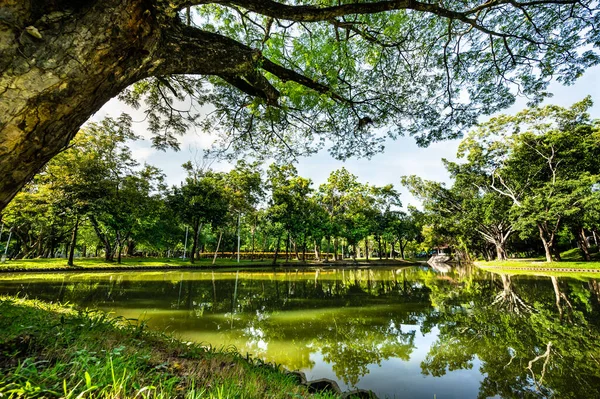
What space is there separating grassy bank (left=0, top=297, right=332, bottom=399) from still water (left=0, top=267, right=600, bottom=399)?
1762 mm

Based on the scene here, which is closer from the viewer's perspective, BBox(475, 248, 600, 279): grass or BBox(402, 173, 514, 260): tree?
BBox(475, 248, 600, 279): grass

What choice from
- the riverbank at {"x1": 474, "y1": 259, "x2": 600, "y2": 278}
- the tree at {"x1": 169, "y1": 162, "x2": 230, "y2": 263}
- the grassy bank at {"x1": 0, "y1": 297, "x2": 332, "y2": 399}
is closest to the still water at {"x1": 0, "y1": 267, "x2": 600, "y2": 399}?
the grassy bank at {"x1": 0, "y1": 297, "x2": 332, "y2": 399}

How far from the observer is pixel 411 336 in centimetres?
480

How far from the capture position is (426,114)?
19.7 feet

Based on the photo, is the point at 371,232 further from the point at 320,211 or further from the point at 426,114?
the point at 426,114

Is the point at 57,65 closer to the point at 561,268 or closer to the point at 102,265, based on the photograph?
the point at 102,265

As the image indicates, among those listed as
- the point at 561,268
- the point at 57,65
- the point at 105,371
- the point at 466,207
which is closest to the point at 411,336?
the point at 105,371

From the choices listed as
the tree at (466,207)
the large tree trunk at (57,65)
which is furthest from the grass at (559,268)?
the large tree trunk at (57,65)

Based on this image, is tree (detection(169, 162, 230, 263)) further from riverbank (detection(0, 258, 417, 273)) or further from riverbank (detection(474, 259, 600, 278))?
riverbank (detection(474, 259, 600, 278))

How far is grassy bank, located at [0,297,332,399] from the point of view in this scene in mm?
1267

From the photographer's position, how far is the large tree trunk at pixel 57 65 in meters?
1.40

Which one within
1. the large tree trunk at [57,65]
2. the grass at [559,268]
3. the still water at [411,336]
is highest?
the large tree trunk at [57,65]

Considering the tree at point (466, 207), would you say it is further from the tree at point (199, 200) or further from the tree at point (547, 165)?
the tree at point (199, 200)

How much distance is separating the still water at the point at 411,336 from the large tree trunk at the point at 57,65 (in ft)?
11.8
